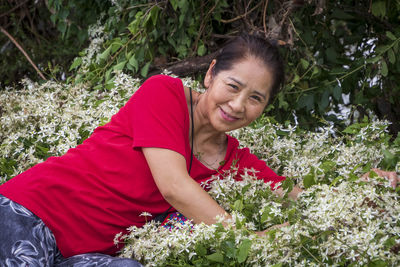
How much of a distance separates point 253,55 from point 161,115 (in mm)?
417

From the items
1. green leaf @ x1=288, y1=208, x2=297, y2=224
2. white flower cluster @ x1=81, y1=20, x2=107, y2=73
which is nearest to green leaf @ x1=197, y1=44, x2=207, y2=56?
white flower cluster @ x1=81, y1=20, x2=107, y2=73

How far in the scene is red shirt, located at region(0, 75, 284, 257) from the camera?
1985 millimetres

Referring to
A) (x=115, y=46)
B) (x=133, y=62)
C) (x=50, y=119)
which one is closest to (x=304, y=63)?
(x=133, y=62)

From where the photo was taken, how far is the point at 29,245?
1.86 metres

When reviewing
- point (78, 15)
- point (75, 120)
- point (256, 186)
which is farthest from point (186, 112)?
point (78, 15)

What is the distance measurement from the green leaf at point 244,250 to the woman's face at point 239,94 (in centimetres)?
57

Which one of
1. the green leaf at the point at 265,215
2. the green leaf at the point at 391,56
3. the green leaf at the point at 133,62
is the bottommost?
the green leaf at the point at 265,215

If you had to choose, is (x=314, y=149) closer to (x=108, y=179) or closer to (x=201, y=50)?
(x=108, y=179)

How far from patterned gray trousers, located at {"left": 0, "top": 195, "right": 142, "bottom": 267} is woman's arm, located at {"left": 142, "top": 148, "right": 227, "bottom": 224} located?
275 mm

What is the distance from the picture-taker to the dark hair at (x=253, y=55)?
6.89 feet

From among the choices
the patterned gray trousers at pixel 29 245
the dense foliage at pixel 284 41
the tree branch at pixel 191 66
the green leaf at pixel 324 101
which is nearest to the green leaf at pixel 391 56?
the dense foliage at pixel 284 41

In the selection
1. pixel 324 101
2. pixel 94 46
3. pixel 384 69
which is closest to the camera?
pixel 384 69

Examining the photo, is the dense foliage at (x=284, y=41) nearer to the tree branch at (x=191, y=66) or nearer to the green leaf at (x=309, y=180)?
the tree branch at (x=191, y=66)

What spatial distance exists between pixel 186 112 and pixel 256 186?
0.40 m
